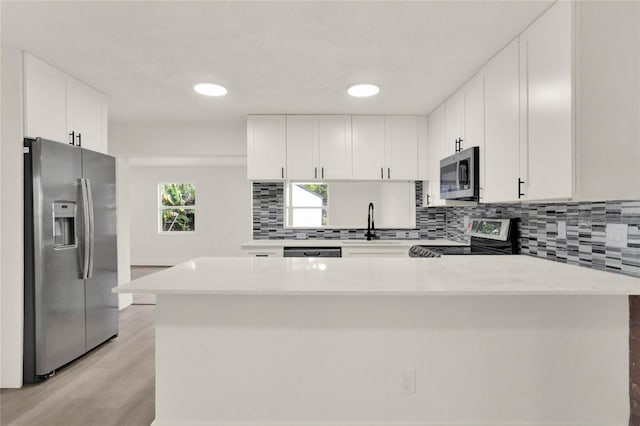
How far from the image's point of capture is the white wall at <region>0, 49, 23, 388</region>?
248 cm

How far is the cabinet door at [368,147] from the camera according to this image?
404 cm

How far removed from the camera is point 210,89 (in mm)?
3080

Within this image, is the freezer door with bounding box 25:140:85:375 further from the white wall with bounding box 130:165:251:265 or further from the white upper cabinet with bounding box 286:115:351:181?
the white wall with bounding box 130:165:251:265

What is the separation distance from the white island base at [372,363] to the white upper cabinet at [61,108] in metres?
1.79

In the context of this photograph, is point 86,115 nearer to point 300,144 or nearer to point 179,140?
point 179,140

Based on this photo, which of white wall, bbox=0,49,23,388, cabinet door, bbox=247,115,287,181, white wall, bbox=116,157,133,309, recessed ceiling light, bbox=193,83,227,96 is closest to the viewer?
white wall, bbox=0,49,23,388

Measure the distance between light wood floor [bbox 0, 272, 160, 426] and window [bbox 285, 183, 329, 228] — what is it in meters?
→ 2.07

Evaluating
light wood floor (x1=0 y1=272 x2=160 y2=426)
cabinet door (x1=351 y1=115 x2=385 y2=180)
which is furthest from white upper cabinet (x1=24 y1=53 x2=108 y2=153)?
cabinet door (x1=351 y1=115 x2=385 y2=180)

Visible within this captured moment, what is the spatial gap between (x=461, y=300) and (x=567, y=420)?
79cm

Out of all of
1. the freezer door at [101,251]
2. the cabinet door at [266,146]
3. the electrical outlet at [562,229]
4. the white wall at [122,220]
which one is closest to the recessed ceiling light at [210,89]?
the cabinet door at [266,146]

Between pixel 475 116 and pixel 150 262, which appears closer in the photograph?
pixel 475 116

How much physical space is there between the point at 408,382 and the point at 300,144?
2762mm

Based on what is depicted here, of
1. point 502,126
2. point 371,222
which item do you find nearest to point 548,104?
point 502,126

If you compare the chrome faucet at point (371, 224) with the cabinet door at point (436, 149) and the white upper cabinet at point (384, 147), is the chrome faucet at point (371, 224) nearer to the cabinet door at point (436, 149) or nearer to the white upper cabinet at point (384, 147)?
the white upper cabinet at point (384, 147)
